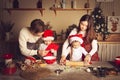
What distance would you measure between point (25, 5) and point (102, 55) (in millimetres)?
1903

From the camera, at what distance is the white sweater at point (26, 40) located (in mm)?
2964

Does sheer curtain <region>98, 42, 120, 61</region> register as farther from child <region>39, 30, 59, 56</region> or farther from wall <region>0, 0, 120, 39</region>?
child <region>39, 30, 59, 56</region>

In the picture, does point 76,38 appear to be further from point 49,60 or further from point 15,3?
point 15,3

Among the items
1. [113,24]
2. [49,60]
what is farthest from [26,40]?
[113,24]

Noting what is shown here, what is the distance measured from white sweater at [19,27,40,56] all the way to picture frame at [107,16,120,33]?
7.50ft

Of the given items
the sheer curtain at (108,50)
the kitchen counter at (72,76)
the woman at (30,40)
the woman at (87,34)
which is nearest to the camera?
the kitchen counter at (72,76)

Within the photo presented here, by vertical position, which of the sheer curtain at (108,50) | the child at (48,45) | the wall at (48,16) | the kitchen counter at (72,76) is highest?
the wall at (48,16)

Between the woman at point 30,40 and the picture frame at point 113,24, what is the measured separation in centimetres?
227

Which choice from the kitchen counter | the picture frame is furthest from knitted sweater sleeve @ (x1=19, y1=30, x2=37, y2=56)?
the picture frame

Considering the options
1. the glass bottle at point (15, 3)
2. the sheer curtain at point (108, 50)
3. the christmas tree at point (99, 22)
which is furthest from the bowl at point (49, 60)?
the glass bottle at point (15, 3)

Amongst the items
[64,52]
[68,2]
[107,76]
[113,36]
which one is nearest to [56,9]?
[68,2]

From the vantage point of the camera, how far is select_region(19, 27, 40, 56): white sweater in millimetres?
2964

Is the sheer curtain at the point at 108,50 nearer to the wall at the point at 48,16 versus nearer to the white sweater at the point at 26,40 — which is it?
the wall at the point at 48,16

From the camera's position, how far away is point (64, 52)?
9.75ft
